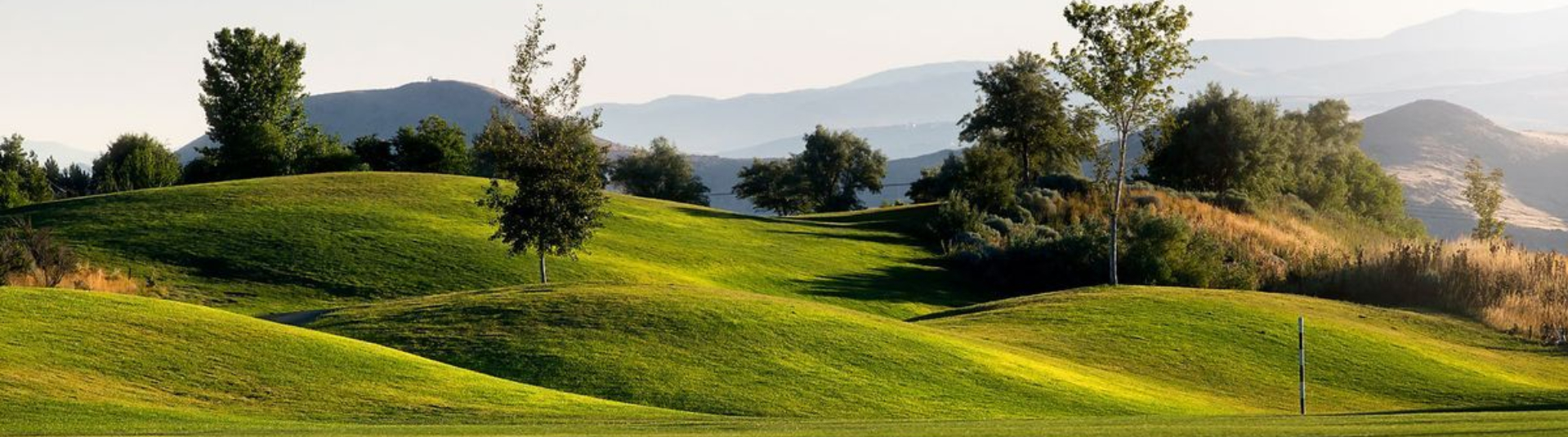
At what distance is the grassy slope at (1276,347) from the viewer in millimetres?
33875

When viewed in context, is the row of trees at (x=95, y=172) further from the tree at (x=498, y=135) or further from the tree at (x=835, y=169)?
the tree at (x=498, y=135)

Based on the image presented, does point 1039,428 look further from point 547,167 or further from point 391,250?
point 391,250

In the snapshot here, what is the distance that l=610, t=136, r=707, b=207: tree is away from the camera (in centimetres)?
15262

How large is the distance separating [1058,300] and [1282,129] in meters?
64.4

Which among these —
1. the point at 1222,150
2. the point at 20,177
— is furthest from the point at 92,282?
the point at 20,177

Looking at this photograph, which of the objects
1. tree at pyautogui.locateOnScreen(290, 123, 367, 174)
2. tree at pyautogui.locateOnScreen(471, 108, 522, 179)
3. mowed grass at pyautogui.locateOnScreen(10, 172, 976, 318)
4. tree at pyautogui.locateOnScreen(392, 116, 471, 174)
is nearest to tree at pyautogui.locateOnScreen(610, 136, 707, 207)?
tree at pyautogui.locateOnScreen(392, 116, 471, 174)

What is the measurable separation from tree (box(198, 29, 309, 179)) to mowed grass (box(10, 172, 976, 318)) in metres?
34.2

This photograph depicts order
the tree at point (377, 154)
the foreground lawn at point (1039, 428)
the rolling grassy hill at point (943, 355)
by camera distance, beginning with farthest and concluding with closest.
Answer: the tree at point (377, 154) → the rolling grassy hill at point (943, 355) → the foreground lawn at point (1039, 428)

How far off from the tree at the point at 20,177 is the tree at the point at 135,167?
184 inches

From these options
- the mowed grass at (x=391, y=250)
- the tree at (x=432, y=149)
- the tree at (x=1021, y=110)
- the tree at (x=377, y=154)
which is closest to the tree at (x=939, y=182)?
the tree at (x=1021, y=110)

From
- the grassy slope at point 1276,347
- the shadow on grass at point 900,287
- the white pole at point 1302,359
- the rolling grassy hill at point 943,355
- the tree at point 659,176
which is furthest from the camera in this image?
the tree at point 659,176

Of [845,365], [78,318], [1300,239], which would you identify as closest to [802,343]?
[845,365]

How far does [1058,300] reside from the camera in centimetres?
4691

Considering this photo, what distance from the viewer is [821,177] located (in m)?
149
